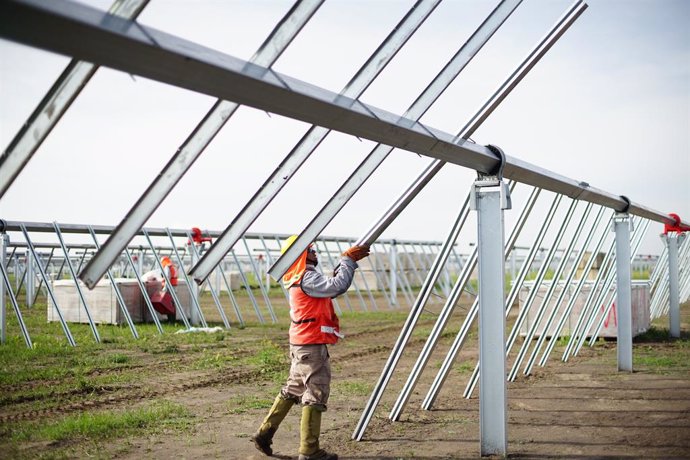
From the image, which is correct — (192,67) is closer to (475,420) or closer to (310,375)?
(310,375)

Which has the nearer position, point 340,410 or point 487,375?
point 487,375

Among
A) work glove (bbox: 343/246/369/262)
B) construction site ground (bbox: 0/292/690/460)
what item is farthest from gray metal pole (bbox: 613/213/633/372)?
work glove (bbox: 343/246/369/262)

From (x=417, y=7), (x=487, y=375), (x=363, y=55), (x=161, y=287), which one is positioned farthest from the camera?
(x=161, y=287)

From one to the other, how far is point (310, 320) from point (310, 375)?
38cm

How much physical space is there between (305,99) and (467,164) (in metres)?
2.00

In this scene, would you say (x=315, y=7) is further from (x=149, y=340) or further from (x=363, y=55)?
(x=149, y=340)

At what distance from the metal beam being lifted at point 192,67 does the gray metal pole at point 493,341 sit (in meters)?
0.83

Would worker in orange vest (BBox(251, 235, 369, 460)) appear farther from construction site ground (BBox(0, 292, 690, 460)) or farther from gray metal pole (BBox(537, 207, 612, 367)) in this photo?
gray metal pole (BBox(537, 207, 612, 367))

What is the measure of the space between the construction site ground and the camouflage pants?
559 mm

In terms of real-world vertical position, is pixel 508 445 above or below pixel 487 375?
below

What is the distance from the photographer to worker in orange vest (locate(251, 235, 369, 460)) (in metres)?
5.11

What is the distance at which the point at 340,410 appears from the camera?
7.06m

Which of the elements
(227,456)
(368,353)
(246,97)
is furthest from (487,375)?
(368,353)

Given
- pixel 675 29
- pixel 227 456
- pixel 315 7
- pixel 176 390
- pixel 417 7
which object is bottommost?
pixel 227 456
